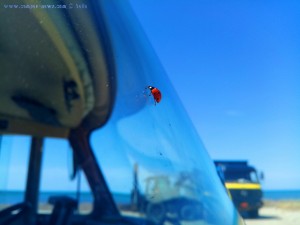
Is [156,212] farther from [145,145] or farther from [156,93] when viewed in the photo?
[156,93]

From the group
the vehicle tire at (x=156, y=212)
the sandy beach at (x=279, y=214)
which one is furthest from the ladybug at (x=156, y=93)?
the sandy beach at (x=279, y=214)

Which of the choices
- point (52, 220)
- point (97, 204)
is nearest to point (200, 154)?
point (97, 204)

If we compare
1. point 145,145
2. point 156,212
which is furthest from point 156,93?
point 156,212

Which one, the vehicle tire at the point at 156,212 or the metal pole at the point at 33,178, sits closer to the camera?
the metal pole at the point at 33,178

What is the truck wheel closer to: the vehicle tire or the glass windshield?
the glass windshield

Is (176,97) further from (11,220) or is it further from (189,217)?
(11,220)

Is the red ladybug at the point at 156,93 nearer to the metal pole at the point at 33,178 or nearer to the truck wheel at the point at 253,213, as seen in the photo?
the metal pole at the point at 33,178

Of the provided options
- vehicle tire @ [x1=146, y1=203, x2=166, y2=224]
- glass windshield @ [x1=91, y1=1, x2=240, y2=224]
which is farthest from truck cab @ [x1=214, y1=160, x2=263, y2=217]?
vehicle tire @ [x1=146, y1=203, x2=166, y2=224]
